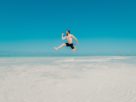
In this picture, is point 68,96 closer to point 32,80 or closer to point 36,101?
point 36,101

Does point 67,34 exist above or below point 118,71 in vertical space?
above

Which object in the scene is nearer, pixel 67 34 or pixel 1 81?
pixel 1 81

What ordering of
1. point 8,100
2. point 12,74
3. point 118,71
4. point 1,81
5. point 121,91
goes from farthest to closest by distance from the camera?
point 118,71
point 12,74
point 1,81
point 121,91
point 8,100

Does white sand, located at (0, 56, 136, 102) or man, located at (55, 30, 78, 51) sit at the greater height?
man, located at (55, 30, 78, 51)

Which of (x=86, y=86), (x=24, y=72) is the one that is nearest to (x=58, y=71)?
(x=24, y=72)

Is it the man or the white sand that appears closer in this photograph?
the white sand

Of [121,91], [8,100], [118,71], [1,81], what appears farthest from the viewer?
[118,71]

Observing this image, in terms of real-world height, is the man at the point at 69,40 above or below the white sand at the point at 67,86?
above

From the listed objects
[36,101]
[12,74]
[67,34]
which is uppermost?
[67,34]

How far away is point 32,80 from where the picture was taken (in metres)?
13.3

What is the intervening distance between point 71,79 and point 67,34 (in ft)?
13.4

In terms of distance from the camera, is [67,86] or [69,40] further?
[69,40]

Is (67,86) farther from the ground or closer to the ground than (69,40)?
closer to the ground

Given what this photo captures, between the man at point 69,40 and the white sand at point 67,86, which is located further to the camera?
the man at point 69,40
